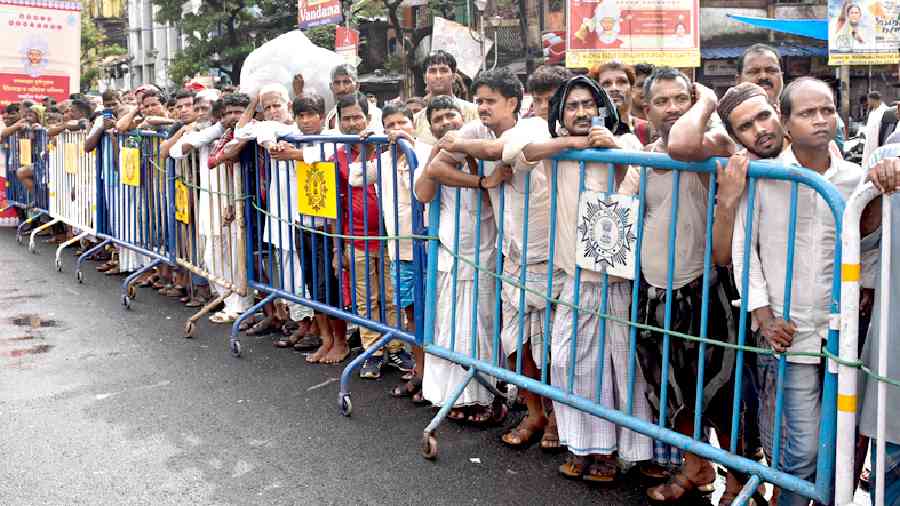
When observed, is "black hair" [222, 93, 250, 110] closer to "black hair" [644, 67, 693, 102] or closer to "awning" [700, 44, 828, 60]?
"black hair" [644, 67, 693, 102]

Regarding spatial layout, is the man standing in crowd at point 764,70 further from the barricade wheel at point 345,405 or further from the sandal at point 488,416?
the barricade wheel at point 345,405

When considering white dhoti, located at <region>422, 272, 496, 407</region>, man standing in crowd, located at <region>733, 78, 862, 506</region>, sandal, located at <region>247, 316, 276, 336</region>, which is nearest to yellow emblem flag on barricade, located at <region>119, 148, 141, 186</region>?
sandal, located at <region>247, 316, 276, 336</region>

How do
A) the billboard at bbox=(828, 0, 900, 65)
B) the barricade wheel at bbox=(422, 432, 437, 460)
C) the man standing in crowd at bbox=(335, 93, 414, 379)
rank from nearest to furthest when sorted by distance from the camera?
the barricade wheel at bbox=(422, 432, 437, 460)
the man standing in crowd at bbox=(335, 93, 414, 379)
the billboard at bbox=(828, 0, 900, 65)

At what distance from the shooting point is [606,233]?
418 cm

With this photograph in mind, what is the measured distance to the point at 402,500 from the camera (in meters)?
4.33

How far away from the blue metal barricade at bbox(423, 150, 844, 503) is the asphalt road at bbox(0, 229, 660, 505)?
0.36 m

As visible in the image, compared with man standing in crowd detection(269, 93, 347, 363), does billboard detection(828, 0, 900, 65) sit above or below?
above

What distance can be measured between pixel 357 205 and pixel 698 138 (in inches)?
120

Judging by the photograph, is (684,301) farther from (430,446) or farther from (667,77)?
(430,446)

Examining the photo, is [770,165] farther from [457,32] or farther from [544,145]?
[457,32]

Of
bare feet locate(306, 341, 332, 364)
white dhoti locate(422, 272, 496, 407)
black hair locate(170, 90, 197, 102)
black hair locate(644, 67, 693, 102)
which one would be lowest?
bare feet locate(306, 341, 332, 364)

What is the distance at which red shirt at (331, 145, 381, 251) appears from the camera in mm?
6176

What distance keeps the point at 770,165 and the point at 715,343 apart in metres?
0.70

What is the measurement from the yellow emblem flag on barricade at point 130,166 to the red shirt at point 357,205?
3681mm
